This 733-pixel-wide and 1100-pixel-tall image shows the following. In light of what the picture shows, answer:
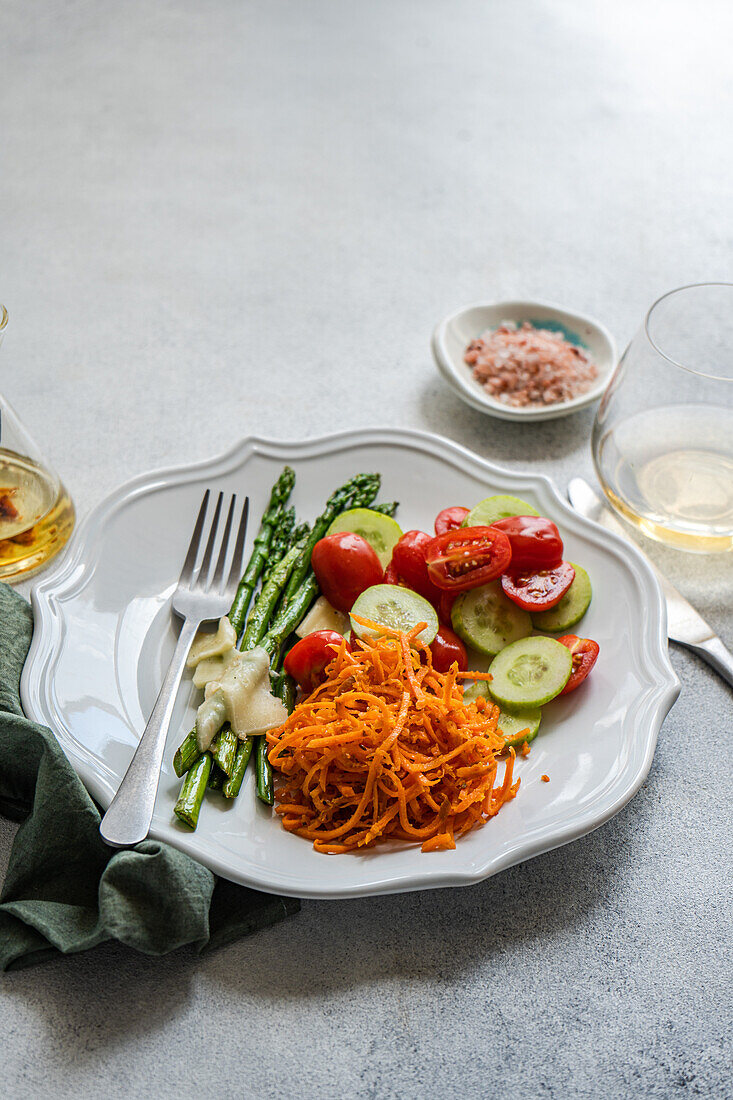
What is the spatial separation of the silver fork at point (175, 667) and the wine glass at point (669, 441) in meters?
1.08

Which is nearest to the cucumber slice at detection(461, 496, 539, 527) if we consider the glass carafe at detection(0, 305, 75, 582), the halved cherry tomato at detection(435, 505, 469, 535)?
the halved cherry tomato at detection(435, 505, 469, 535)

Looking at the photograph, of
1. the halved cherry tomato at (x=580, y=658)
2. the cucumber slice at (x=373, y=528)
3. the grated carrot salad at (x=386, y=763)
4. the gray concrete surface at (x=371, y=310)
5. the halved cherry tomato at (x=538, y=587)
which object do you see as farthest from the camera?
the cucumber slice at (x=373, y=528)

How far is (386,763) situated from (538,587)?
66 cm

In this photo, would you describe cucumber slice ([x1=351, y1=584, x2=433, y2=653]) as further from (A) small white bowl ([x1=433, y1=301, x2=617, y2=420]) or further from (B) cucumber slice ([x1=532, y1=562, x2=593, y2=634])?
(A) small white bowl ([x1=433, y1=301, x2=617, y2=420])

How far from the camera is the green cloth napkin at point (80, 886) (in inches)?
68.9

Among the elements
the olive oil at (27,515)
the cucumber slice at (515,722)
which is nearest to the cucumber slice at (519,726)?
the cucumber slice at (515,722)

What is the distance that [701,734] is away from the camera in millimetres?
2299

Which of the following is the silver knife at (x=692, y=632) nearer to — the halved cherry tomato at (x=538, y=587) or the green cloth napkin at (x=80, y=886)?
the halved cherry tomato at (x=538, y=587)

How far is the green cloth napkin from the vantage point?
175 centimetres

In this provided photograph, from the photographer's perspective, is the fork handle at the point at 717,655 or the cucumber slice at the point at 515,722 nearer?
the cucumber slice at the point at 515,722

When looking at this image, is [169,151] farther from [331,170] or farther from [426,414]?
[426,414]

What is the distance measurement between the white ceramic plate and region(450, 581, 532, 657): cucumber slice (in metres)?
0.20

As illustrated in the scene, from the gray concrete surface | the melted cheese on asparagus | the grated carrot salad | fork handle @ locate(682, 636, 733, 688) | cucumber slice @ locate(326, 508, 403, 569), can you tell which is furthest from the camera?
cucumber slice @ locate(326, 508, 403, 569)

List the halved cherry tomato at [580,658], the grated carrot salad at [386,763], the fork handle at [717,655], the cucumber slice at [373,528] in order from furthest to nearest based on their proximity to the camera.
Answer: the cucumber slice at [373,528] → the fork handle at [717,655] → the halved cherry tomato at [580,658] → the grated carrot salad at [386,763]
